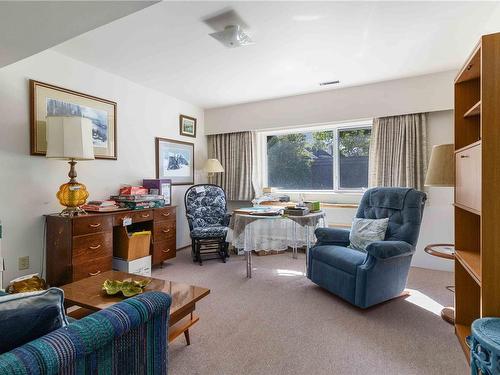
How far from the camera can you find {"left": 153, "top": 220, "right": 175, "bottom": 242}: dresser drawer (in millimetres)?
3475

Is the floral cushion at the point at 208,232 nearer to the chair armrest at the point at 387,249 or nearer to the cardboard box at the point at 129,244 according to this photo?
Result: the cardboard box at the point at 129,244

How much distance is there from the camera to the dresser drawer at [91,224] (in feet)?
8.43

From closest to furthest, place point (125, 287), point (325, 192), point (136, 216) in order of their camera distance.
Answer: point (125, 287)
point (136, 216)
point (325, 192)

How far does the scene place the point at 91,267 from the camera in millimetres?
2707

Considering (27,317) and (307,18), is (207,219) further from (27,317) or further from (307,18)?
(27,317)

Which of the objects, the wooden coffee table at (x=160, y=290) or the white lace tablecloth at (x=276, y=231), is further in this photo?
the white lace tablecloth at (x=276, y=231)

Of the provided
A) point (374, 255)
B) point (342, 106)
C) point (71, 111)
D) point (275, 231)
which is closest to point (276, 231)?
point (275, 231)

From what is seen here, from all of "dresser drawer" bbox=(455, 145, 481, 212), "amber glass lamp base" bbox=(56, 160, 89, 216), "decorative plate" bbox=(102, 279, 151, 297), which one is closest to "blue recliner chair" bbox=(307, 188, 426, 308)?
"dresser drawer" bbox=(455, 145, 481, 212)

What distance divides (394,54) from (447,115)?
1.20 metres

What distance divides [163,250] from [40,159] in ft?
5.48

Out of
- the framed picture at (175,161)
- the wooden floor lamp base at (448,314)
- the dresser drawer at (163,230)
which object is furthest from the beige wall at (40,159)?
the wooden floor lamp base at (448,314)

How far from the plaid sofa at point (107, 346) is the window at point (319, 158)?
360 centimetres

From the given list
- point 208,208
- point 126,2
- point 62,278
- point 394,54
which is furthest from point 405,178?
point 62,278

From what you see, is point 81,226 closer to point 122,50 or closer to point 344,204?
point 122,50
